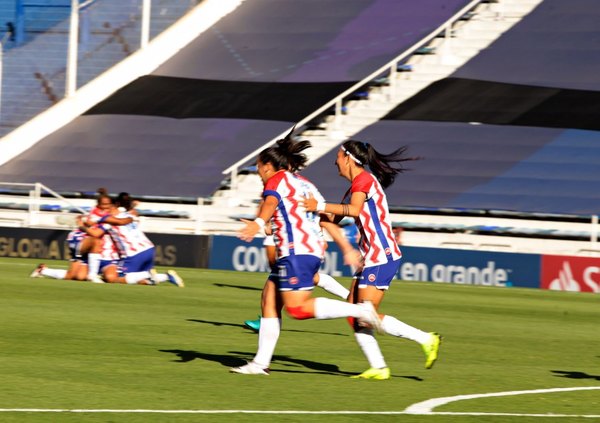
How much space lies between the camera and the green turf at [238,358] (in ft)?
27.9

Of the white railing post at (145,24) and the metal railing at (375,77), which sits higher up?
the white railing post at (145,24)

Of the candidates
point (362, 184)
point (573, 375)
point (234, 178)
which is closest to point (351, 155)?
point (362, 184)

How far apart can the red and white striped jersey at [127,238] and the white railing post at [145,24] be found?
1909 centimetres

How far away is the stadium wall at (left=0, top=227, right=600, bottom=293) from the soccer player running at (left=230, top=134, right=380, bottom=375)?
19089 millimetres

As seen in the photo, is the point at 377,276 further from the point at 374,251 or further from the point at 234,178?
the point at 234,178

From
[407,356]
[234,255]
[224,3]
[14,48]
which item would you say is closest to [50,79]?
[14,48]

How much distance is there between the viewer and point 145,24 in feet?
133

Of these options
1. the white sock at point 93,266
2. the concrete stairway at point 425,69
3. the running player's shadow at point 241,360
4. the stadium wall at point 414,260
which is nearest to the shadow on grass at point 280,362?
the running player's shadow at point 241,360

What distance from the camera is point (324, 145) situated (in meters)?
36.4

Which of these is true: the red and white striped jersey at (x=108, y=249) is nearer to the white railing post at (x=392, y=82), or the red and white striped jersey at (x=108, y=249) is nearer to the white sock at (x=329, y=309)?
the white sock at (x=329, y=309)

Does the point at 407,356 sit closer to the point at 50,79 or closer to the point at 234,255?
the point at 234,255

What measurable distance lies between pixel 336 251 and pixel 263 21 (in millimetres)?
15114

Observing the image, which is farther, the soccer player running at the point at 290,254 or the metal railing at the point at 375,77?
the metal railing at the point at 375,77

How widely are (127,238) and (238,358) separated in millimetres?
10392
